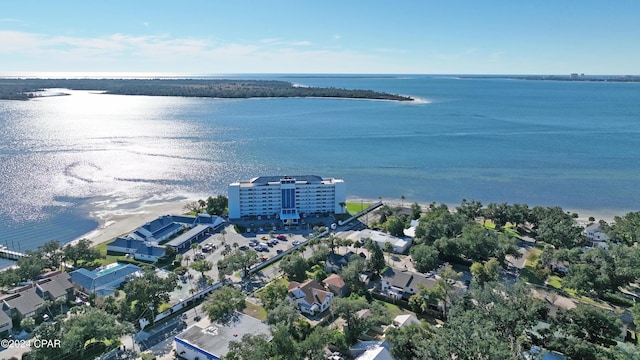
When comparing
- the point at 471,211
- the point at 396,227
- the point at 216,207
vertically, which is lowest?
the point at 396,227

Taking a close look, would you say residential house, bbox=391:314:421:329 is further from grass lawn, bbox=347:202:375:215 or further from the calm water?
the calm water

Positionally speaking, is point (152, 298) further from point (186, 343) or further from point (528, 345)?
point (528, 345)

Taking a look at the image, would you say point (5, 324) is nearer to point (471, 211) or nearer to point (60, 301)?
point (60, 301)

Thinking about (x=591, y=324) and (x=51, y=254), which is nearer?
(x=591, y=324)

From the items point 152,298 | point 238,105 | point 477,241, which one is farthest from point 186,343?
point 238,105

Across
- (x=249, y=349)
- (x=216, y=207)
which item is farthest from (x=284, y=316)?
(x=216, y=207)

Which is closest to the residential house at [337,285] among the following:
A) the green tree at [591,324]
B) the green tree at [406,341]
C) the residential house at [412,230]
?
the green tree at [406,341]
